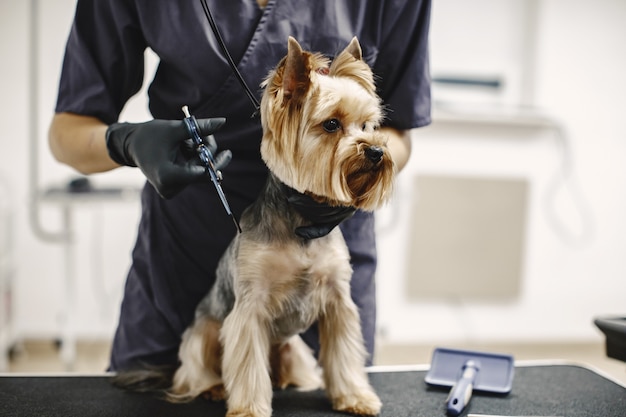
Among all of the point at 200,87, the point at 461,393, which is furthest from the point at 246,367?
the point at 200,87

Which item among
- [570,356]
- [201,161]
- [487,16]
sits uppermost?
[487,16]

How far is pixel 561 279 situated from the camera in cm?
389

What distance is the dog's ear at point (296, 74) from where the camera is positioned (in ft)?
3.14

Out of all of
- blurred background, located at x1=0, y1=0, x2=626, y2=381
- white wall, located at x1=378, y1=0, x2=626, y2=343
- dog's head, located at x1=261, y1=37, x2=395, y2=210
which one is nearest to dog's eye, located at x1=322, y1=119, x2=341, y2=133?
dog's head, located at x1=261, y1=37, x2=395, y2=210

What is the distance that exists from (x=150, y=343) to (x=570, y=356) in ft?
10.5

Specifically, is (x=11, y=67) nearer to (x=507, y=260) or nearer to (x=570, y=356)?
(x=507, y=260)

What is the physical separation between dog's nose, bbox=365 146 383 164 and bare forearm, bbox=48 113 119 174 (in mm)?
514

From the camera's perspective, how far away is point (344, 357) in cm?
114

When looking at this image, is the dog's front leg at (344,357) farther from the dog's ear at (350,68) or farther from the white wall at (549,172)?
the white wall at (549,172)

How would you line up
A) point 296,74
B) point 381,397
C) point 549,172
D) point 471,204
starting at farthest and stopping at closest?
point 549,172, point 471,204, point 381,397, point 296,74

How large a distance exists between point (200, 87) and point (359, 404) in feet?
2.08

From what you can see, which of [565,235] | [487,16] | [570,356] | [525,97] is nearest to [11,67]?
[487,16]

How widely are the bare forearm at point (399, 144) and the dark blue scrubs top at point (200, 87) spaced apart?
0.10 feet

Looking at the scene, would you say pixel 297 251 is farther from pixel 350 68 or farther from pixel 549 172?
pixel 549 172
